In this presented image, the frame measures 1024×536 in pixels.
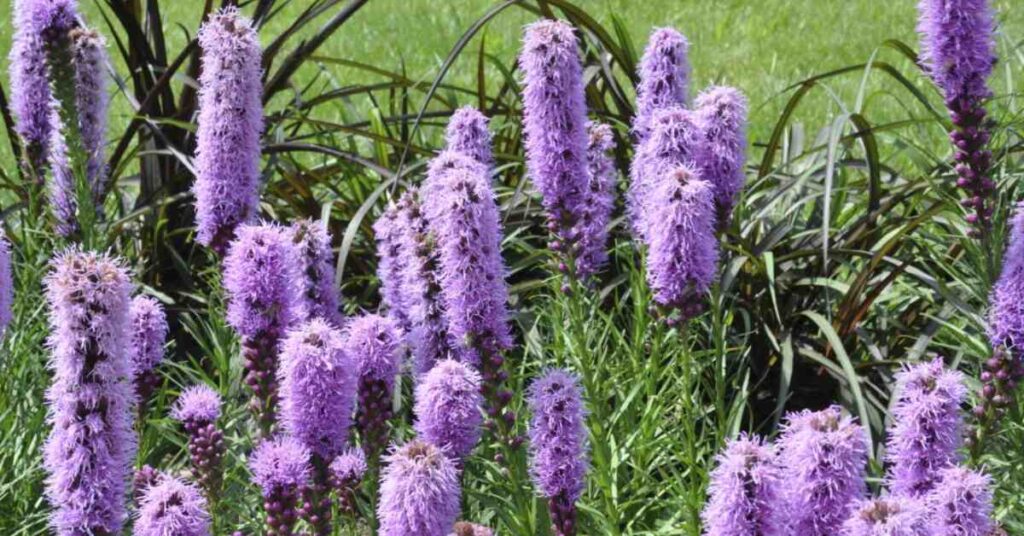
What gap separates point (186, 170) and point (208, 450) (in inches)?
109

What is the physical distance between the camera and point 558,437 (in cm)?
328

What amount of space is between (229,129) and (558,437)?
1.22 m

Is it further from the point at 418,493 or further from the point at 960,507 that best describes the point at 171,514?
the point at 960,507

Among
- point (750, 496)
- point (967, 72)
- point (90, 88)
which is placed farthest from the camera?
point (90, 88)

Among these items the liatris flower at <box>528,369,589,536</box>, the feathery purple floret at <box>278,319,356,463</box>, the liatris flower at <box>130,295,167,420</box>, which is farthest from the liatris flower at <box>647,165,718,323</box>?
the liatris flower at <box>130,295,167,420</box>

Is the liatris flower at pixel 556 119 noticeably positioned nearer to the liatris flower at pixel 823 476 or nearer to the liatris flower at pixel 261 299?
the liatris flower at pixel 261 299

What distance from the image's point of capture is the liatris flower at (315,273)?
382 centimetres

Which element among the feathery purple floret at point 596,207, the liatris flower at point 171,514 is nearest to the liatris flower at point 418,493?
the liatris flower at point 171,514

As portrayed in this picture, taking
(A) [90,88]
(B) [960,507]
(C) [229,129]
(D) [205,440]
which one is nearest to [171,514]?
(D) [205,440]

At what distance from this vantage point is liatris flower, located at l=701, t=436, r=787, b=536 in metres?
2.51

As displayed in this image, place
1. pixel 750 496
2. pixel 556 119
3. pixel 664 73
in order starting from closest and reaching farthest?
pixel 750 496 < pixel 556 119 < pixel 664 73

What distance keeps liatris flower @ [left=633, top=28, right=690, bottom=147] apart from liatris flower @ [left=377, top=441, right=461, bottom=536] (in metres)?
1.65

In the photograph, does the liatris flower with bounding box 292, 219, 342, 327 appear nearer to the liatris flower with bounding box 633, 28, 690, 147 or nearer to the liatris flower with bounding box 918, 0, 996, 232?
the liatris flower with bounding box 633, 28, 690, 147

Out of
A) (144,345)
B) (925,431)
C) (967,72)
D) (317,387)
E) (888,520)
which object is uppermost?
(967,72)
